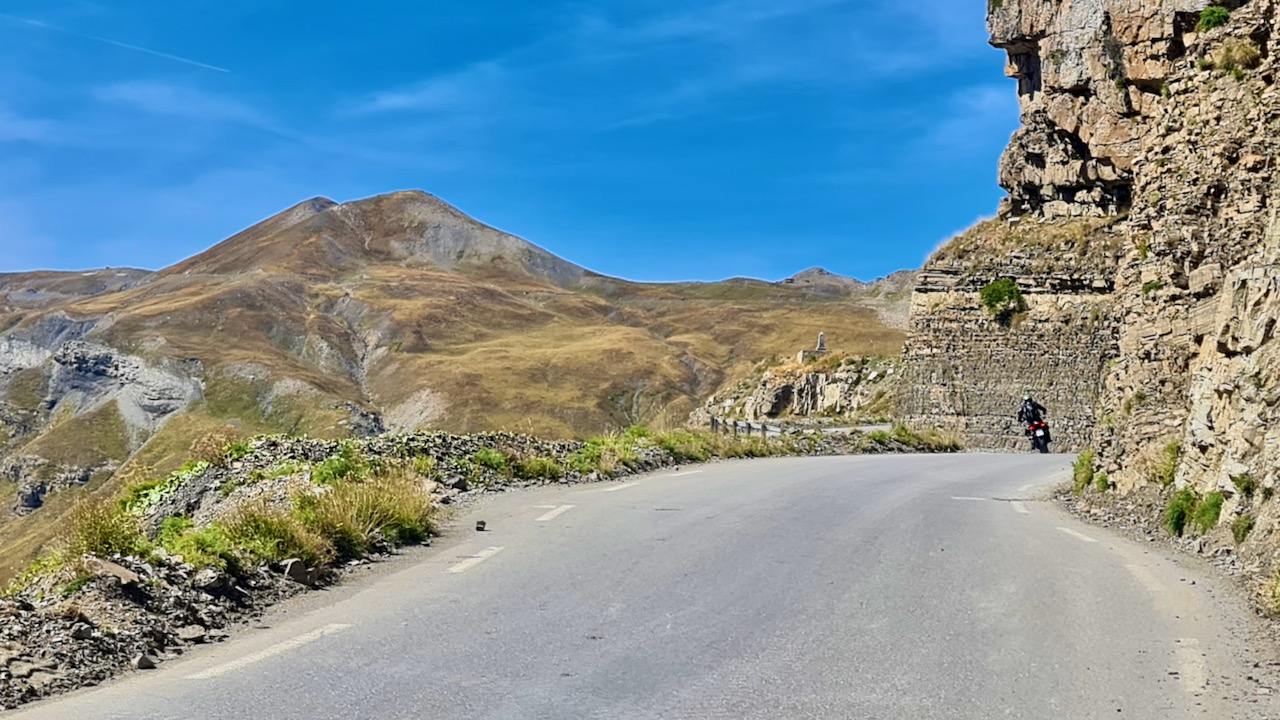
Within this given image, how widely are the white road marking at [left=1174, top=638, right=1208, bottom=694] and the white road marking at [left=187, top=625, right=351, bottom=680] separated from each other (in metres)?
4.85

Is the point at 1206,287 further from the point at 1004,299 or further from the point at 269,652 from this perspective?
the point at 1004,299

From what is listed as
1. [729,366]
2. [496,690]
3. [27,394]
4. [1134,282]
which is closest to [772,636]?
[496,690]

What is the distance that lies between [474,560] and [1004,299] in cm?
3396

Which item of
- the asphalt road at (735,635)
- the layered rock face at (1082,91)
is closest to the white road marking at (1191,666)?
the asphalt road at (735,635)

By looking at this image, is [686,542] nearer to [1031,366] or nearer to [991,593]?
[991,593]

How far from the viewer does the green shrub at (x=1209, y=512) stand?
11750 millimetres

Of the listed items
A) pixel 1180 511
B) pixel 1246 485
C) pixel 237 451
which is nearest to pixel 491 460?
pixel 237 451

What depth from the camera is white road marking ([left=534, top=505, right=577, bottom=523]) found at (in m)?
12.7

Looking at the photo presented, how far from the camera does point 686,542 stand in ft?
36.7

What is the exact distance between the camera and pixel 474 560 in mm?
10211

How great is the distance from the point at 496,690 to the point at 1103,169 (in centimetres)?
4502

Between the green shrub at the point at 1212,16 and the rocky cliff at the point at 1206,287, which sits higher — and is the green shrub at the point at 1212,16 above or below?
above

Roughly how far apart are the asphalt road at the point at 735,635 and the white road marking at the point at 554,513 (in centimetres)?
16

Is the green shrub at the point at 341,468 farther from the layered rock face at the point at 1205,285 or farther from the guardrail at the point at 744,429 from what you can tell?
the guardrail at the point at 744,429
